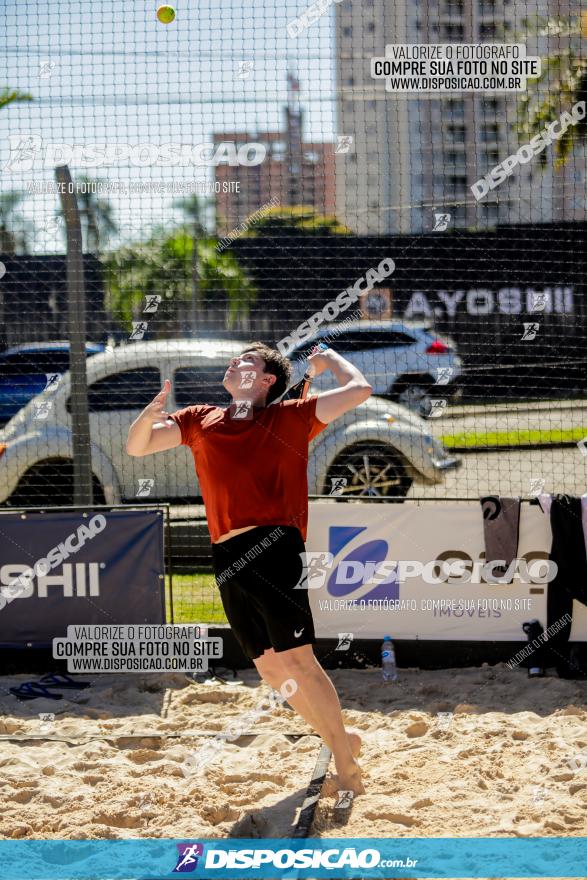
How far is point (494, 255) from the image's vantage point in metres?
11.6

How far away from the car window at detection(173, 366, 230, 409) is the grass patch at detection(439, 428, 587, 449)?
A: 215 cm

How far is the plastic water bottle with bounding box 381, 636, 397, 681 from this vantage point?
609cm

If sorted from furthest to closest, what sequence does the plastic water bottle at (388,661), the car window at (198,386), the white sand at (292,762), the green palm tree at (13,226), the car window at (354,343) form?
1. the car window at (354,343)
2. the car window at (198,386)
3. the green palm tree at (13,226)
4. the plastic water bottle at (388,661)
5. the white sand at (292,762)

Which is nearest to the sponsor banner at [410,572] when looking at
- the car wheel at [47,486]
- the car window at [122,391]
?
the car wheel at [47,486]

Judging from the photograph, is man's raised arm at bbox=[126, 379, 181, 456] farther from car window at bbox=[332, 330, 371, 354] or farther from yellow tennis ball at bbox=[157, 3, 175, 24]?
car window at bbox=[332, 330, 371, 354]

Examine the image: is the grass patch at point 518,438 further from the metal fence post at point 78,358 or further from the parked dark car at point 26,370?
the parked dark car at point 26,370

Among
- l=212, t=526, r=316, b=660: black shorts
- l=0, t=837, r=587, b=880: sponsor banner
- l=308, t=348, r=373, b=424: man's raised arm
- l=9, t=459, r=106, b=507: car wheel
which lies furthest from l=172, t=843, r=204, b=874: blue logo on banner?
l=9, t=459, r=106, b=507: car wheel

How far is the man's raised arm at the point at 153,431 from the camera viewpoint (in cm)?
413

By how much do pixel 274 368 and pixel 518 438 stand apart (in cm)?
597

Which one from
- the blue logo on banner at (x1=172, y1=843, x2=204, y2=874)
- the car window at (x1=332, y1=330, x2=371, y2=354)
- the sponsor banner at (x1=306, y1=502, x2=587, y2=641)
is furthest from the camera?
the car window at (x1=332, y1=330, x2=371, y2=354)

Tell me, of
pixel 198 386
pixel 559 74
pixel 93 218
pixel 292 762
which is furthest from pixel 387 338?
pixel 292 762

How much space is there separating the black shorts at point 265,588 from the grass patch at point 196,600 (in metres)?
2.66

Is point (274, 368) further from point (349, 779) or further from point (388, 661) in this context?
point (388, 661)

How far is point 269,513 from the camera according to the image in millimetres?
4055
